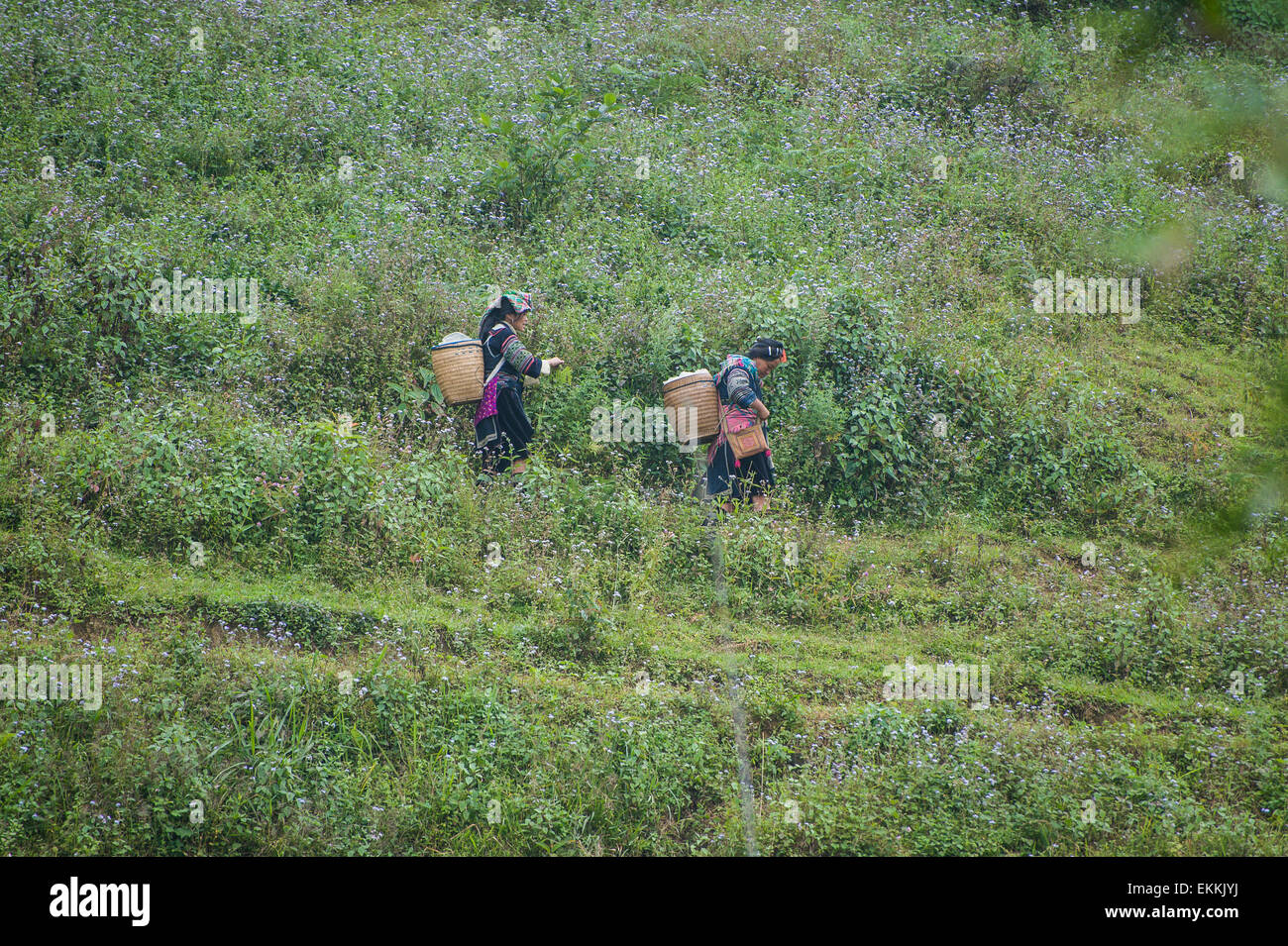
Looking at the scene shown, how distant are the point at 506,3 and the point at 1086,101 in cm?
965

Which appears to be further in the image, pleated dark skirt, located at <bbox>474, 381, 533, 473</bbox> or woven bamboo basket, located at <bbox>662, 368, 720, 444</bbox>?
pleated dark skirt, located at <bbox>474, 381, 533, 473</bbox>

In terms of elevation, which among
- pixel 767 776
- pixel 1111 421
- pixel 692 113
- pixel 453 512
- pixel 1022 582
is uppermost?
pixel 692 113

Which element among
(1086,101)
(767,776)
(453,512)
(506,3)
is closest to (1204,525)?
(767,776)

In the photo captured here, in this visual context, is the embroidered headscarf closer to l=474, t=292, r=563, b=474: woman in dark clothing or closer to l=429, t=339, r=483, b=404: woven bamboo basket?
l=474, t=292, r=563, b=474: woman in dark clothing

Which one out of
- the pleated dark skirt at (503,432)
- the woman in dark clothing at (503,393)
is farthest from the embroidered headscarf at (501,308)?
the pleated dark skirt at (503,432)

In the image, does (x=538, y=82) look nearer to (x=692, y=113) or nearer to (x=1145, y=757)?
(x=692, y=113)

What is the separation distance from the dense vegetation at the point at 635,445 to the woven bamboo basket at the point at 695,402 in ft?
2.10

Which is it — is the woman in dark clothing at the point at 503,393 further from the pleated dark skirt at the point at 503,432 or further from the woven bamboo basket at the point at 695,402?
the woven bamboo basket at the point at 695,402

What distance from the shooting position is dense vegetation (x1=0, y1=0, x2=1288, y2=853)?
6.32 metres

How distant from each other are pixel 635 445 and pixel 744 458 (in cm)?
115

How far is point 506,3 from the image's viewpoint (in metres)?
17.8

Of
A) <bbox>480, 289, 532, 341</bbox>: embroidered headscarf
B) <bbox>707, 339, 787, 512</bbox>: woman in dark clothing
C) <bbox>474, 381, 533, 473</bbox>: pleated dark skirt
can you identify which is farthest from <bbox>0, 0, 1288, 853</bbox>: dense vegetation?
<bbox>480, 289, 532, 341</bbox>: embroidered headscarf

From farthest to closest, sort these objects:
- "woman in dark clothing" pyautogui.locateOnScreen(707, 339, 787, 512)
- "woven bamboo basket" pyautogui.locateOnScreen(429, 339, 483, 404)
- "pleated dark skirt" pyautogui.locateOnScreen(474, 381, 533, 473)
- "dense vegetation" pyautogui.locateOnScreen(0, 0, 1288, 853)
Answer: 1. "pleated dark skirt" pyautogui.locateOnScreen(474, 381, 533, 473)
2. "woman in dark clothing" pyautogui.locateOnScreen(707, 339, 787, 512)
3. "woven bamboo basket" pyautogui.locateOnScreen(429, 339, 483, 404)
4. "dense vegetation" pyautogui.locateOnScreen(0, 0, 1288, 853)

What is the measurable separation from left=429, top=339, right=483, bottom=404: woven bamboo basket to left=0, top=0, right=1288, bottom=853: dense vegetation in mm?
443
